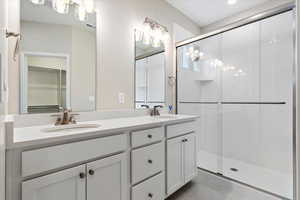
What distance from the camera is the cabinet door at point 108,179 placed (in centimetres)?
100

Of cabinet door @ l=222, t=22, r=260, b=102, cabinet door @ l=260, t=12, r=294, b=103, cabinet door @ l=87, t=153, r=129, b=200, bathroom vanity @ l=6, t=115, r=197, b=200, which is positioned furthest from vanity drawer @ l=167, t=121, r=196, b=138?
cabinet door @ l=260, t=12, r=294, b=103

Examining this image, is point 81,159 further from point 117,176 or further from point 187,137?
point 187,137

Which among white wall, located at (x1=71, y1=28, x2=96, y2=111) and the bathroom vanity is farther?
white wall, located at (x1=71, y1=28, x2=96, y2=111)

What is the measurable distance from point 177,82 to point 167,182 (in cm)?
158

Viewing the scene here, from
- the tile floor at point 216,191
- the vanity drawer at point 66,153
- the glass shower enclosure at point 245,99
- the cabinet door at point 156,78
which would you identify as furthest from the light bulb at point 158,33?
the tile floor at point 216,191

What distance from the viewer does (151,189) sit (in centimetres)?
139

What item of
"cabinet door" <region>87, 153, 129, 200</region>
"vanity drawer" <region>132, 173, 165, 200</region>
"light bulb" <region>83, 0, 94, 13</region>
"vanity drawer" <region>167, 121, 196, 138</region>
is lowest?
"vanity drawer" <region>132, 173, 165, 200</region>

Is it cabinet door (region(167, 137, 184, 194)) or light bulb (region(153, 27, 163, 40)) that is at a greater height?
light bulb (region(153, 27, 163, 40))

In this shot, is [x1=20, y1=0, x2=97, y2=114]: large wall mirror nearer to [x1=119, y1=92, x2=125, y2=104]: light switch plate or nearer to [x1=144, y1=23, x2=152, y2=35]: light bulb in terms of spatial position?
[x1=119, y1=92, x2=125, y2=104]: light switch plate

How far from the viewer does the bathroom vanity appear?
0.78m

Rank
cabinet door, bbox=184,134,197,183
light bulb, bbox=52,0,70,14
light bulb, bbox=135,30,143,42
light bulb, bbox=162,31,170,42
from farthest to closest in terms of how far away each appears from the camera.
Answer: light bulb, bbox=162,31,170,42, light bulb, bbox=135,30,143,42, cabinet door, bbox=184,134,197,183, light bulb, bbox=52,0,70,14

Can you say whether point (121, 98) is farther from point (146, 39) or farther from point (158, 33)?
point (158, 33)

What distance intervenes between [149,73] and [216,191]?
67.3 inches

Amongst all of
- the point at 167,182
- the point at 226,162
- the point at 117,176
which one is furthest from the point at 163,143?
the point at 226,162
